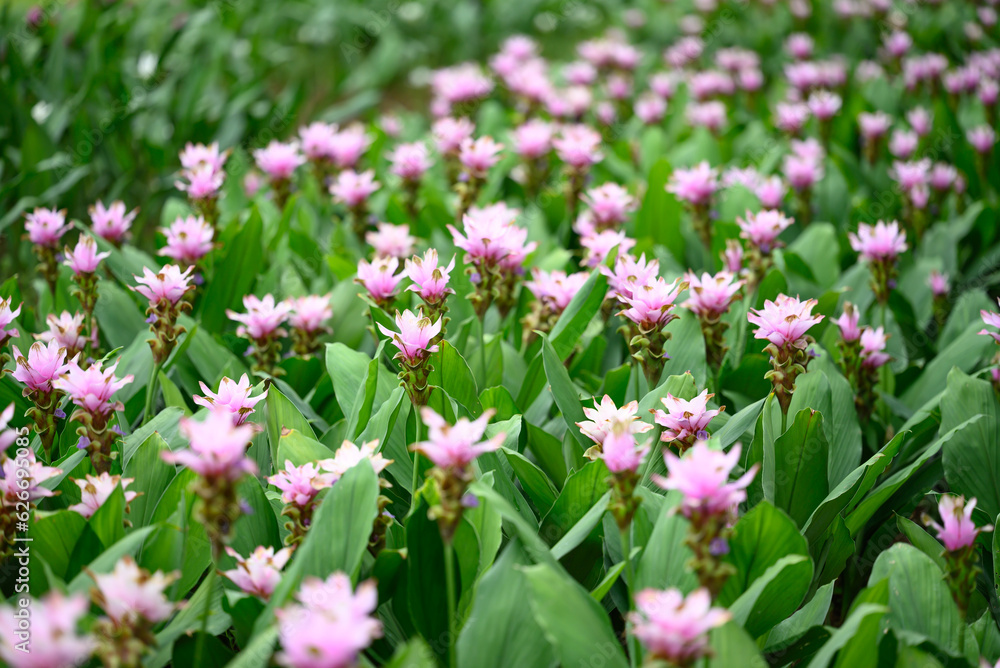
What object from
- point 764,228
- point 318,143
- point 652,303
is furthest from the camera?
point 318,143

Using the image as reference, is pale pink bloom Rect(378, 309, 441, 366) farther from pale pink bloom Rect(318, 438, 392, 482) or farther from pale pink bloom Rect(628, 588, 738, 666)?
pale pink bloom Rect(628, 588, 738, 666)

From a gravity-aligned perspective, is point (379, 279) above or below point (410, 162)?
above

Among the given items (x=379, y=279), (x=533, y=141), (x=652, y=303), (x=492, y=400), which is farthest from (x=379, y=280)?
(x=533, y=141)

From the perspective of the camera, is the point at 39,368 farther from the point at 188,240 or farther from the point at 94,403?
the point at 188,240

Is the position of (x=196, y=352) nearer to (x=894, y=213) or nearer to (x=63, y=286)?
(x=63, y=286)

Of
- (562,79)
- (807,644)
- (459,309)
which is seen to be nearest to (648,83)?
(562,79)

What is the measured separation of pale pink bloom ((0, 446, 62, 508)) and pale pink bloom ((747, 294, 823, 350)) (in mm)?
1439

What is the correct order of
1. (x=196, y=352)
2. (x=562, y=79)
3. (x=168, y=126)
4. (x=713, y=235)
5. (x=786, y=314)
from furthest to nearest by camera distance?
(x=562, y=79), (x=168, y=126), (x=713, y=235), (x=196, y=352), (x=786, y=314)

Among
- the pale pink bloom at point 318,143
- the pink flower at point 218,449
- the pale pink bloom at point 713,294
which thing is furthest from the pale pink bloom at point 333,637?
the pale pink bloom at point 318,143

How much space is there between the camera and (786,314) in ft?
5.82

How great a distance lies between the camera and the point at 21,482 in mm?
1491

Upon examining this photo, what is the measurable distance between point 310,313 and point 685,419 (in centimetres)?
110

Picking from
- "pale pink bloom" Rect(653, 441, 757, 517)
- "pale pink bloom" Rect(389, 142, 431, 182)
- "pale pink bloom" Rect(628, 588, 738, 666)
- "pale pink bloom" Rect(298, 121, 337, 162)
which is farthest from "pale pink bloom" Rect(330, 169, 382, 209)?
"pale pink bloom" Rect(628, 588, 738, 666)

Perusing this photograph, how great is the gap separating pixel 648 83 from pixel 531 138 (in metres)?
2.95
